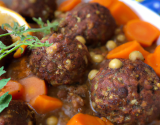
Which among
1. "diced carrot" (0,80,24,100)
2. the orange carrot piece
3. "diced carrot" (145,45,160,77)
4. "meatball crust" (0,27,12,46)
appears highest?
"meatball crust" (0,27,12,46)

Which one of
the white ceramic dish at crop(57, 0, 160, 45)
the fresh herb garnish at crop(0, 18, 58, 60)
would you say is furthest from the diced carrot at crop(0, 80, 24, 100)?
the white ceramic dish at crop(57, 0, 160, 45)

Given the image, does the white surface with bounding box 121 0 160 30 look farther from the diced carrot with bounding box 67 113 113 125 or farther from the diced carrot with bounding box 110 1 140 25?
the diced carrot with bounding box 67 113 113 125

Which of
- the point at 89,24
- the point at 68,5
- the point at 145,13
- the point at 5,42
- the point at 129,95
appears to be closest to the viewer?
the point at 129,95

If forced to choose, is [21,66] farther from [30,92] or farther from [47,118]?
[47,118]

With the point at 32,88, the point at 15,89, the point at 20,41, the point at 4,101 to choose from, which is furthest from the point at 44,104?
the point at 20,41

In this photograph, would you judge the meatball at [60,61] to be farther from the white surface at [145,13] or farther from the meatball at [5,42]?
the white surface at [145,13]

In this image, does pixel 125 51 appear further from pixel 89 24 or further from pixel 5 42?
pixel 5 42

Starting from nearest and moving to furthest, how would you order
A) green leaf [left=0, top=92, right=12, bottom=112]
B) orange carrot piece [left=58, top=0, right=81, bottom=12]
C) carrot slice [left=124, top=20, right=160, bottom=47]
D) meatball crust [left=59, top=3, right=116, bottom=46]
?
green leaf [left=0, top=92, right=12, bottom=112], meatball crust [left=59, top=3, right=116, bottom=46], carrot slice [left=124, top=20, right=160, bottom=47], orange carrot piece [left=58, top=0, right=81, bottom=12]
